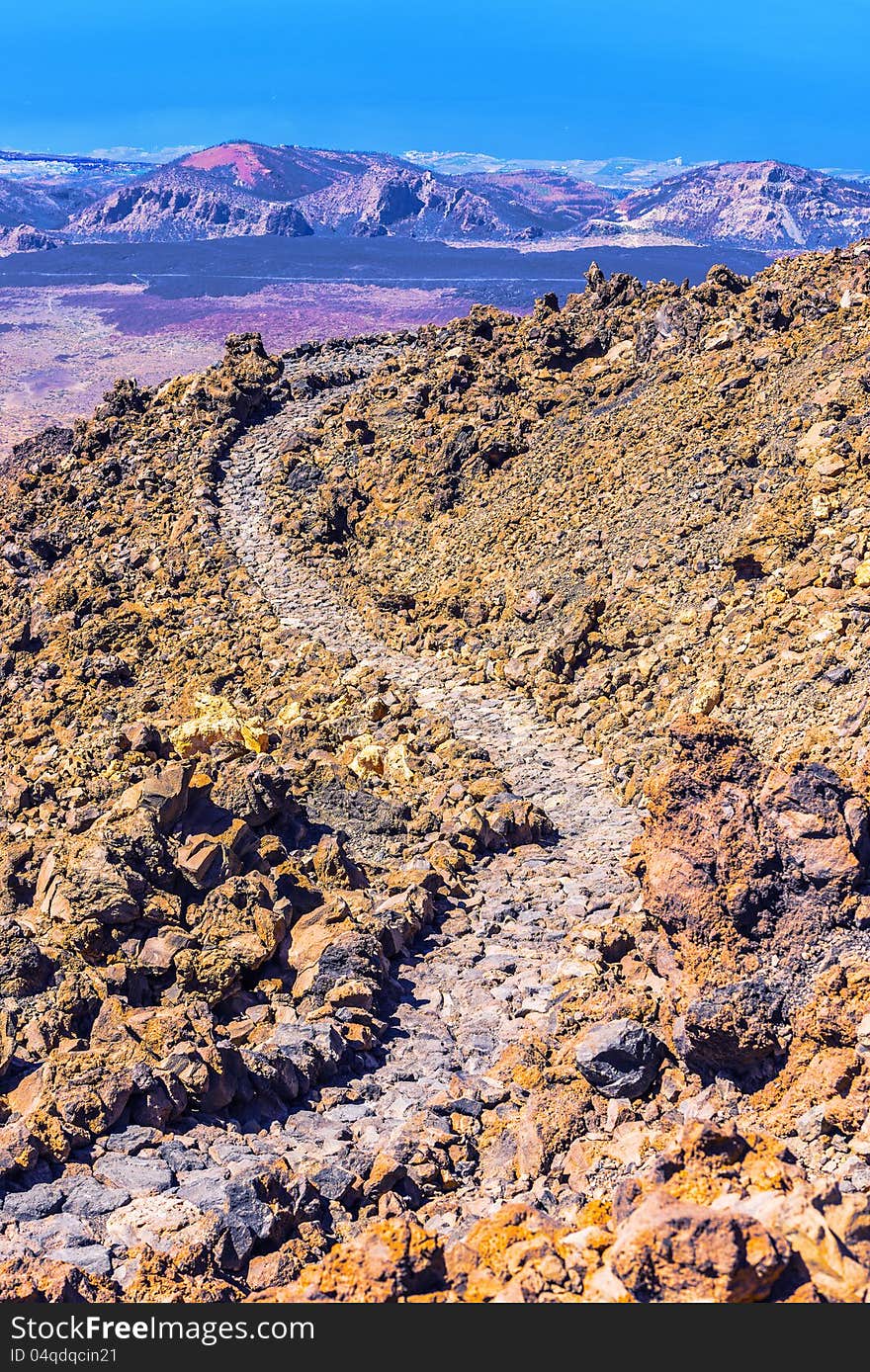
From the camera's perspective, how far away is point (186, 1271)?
487 cm

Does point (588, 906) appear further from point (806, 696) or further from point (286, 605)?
point (286, 605)

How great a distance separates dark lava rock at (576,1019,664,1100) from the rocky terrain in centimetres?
2

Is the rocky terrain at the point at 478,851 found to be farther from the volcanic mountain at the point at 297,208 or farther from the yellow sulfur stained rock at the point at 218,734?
the volcanic mountain at the point at 297,208

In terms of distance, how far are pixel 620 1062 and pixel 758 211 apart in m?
141

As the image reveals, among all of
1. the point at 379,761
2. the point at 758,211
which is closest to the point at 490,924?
the point at 379,761

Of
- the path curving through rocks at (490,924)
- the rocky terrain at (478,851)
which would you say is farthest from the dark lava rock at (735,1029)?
the path curving through rocks at (490,924)

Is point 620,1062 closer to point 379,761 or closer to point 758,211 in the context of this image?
point 379,761

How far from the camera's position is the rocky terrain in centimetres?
508

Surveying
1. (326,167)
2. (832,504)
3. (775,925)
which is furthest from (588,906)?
(326,167)

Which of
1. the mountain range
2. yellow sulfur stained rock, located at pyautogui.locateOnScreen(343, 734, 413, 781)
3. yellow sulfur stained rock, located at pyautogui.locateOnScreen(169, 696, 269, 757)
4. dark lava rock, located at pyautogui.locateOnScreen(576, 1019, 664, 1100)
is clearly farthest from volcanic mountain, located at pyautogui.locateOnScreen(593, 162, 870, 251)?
dark lava rock, located at pyautogui.locateOnScreen(576, 1019, 664, 1100)

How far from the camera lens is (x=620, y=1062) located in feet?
20.9

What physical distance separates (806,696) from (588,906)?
3178 millimetres

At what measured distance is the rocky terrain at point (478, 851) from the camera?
5.08 metres

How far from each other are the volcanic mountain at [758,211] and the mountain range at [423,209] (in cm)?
15
